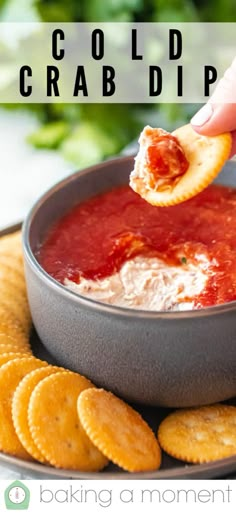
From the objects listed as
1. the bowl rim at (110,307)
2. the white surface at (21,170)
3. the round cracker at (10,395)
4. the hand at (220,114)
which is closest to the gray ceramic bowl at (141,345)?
the bowl rim at (110,307)

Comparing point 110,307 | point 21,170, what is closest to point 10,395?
point 110,307

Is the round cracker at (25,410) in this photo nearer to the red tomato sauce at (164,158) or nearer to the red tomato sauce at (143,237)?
the red tomato sauce at (143,237)

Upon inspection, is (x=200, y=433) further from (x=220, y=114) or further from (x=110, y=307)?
(x=220, y=114)

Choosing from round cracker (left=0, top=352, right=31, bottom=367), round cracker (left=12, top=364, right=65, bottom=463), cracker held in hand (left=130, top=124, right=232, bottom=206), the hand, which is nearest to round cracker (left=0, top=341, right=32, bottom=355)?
round cracker (left=0, top=352, right=31, bottom=367)
